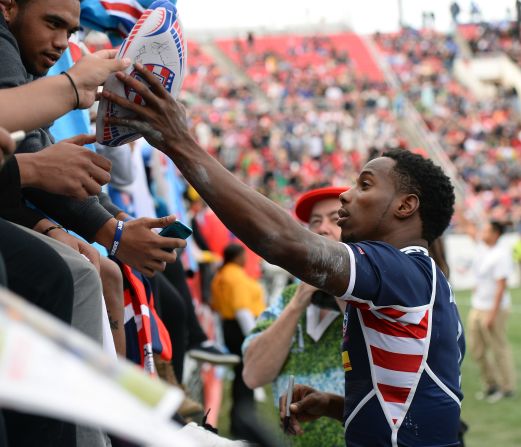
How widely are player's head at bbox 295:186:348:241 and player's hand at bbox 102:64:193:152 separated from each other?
5.66 feet

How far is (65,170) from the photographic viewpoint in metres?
2.40

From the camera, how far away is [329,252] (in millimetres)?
2482

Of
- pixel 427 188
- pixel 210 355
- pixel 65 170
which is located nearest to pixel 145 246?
pixel 65 170

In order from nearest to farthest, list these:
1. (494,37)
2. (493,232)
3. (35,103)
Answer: (35,103), (493,232), (494,37)

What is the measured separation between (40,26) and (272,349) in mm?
1779

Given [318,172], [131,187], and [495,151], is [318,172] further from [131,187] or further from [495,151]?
[131,187]

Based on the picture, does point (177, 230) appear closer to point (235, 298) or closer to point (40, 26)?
point (40, 26)

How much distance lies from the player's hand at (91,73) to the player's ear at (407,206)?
3.23 ft

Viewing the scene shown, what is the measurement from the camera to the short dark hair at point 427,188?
287 cm

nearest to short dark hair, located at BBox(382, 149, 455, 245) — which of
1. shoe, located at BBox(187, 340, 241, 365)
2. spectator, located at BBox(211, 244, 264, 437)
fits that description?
shoe, located at BBox(187, 340, 241, 365)

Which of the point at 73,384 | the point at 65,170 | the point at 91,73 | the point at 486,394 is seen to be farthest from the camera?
A: the point at 486,394

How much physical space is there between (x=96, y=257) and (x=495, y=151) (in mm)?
29343

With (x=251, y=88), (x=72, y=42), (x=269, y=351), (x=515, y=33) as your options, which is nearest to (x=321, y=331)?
(x=269, y=351)

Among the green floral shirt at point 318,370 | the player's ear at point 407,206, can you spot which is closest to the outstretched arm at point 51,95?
the player's ear at point 407,206
